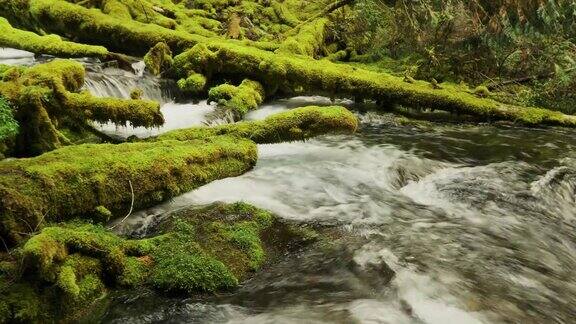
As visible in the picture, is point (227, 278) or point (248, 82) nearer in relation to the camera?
point (227, 278)

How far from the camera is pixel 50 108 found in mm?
6254

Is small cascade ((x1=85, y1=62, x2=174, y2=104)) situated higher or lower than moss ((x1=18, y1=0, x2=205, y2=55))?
lower

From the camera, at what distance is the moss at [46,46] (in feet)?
39.6

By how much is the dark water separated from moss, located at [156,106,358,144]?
1.76 feet

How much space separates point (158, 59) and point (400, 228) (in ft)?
27.0

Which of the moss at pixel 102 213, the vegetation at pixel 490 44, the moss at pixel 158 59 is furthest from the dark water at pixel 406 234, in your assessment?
the moss at pixel 158 59

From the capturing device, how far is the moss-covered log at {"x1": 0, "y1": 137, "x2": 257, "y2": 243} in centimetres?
445

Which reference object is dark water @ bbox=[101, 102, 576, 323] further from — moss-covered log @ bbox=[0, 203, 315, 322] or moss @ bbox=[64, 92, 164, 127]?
moss @ bbox=[64, 92, 164, 127]

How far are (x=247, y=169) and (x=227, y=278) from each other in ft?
9.49

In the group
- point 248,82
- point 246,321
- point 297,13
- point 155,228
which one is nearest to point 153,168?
point 155,228

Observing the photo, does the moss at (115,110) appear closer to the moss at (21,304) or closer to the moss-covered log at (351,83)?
the moss at (21,304)

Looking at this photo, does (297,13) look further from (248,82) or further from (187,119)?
(187,119)

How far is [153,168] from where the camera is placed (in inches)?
221

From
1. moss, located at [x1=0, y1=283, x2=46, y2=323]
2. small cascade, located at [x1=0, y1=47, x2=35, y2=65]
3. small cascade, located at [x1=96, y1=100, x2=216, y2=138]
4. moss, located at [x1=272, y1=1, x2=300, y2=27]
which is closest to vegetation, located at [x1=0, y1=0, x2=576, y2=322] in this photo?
moss, located at [x1=0, y1=283, x2=46, y2=323]
